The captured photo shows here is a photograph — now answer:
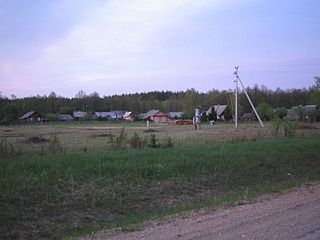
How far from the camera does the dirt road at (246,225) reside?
815cm

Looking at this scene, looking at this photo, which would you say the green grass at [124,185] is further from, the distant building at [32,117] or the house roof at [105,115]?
the house roof at [105,115]

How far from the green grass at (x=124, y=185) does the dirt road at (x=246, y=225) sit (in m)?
1.12

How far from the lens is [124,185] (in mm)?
13984

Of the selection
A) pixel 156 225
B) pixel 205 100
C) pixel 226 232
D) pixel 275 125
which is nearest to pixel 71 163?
pixel 156 225

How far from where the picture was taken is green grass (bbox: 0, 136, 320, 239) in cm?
1073

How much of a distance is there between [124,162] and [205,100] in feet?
524

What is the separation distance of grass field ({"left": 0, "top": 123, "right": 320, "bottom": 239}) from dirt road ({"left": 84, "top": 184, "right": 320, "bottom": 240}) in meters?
1.05

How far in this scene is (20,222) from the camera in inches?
401

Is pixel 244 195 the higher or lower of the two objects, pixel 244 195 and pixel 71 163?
the lower

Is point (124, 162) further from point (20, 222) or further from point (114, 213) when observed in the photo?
point (20, 222)

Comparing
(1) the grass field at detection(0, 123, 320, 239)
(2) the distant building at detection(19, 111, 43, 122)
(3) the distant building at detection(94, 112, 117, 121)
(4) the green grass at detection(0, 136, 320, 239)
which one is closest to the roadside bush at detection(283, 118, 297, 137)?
(4) the green grass at detection(0, 136, 320, 239)

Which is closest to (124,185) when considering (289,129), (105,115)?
(289,129)

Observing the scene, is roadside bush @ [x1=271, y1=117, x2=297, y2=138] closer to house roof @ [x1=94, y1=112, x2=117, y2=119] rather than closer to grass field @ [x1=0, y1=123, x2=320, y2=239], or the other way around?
grass field @ [x1=0, y1=123, x2=320, y2=239]

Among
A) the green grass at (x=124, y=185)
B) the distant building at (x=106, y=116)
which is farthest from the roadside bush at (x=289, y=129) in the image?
the distant building at (x=106, y=116)
